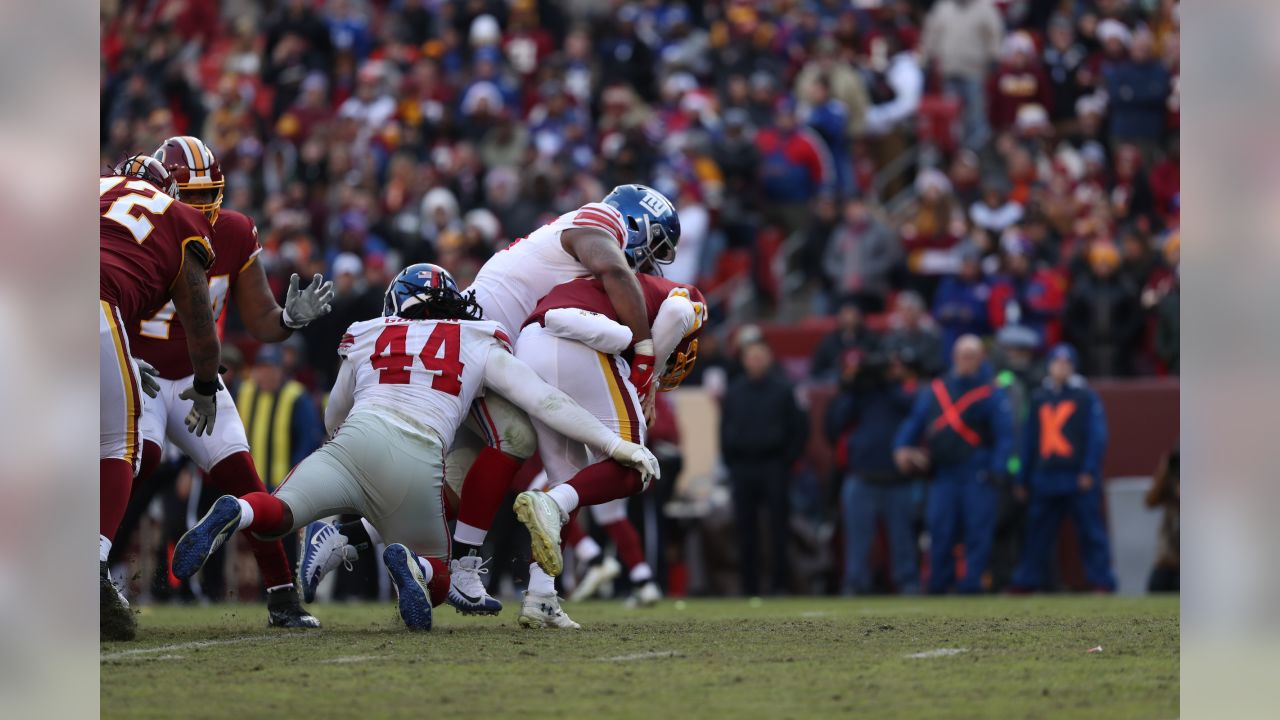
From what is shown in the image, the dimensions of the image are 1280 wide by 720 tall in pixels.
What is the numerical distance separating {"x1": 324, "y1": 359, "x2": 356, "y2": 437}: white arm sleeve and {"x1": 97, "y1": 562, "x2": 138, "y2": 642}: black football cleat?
44.4 inches

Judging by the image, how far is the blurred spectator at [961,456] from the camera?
13125 millimetres

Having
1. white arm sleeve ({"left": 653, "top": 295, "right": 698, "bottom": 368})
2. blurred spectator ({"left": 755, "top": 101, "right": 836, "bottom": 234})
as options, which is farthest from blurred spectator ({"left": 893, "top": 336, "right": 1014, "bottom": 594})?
white arm sleeve ({"left": 653, "top": 295, "right": 698, "bottom": 368})

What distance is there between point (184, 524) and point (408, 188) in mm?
4597

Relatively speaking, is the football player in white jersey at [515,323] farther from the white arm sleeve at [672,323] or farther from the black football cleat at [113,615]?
the black football cleat at [113,615]

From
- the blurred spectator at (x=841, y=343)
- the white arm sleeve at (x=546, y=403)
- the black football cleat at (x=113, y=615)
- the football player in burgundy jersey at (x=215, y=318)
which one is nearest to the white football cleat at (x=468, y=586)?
the white arm sleeve at (x=546, y=403)

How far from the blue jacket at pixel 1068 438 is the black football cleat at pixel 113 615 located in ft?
25.4

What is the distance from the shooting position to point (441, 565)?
23.7ft

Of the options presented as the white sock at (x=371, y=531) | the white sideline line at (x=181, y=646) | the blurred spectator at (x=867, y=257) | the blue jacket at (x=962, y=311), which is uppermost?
the blurred spectator at (x=867, y=257)

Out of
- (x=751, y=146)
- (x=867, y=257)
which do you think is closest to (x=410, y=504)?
(x=867, y=257)

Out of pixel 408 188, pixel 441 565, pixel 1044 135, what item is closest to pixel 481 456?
pixel 441 565

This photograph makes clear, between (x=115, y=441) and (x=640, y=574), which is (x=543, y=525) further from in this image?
(x=640, y=574)

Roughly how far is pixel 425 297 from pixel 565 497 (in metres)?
1.04
